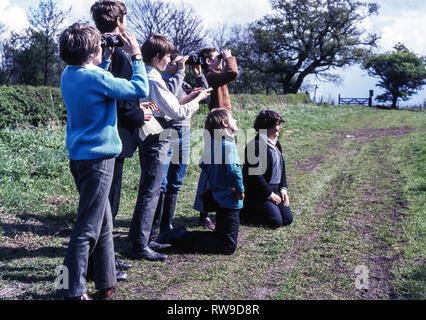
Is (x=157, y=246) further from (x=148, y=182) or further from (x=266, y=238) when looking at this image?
(x=266, y=238)

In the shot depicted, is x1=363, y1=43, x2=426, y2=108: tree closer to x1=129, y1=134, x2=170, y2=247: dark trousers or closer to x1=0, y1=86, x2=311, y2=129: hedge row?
x1=0, y1=86, x2=311, y2=129: hedge row

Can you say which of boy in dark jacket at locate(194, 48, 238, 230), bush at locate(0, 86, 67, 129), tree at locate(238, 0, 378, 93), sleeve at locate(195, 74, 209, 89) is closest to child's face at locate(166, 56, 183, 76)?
sleeve at locate(195, 74, 209, 89)

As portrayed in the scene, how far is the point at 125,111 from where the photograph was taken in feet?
9.98

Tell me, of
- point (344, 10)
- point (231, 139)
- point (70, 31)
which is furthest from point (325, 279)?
point (344, 10)

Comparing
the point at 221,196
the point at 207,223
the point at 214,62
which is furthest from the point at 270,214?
the point at 214,62

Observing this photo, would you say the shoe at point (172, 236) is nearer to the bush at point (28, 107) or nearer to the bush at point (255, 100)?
the bush at point (28, 107)

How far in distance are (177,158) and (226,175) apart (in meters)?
0.55

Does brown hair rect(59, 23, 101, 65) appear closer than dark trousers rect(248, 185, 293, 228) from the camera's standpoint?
Yes

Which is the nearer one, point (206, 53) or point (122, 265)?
point (122, 265)

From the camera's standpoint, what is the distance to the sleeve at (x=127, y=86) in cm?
256

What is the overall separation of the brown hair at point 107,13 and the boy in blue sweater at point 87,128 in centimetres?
57

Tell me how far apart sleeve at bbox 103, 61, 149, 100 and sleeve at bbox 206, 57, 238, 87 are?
190 centimetres

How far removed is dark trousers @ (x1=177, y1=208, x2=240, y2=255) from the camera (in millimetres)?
3924

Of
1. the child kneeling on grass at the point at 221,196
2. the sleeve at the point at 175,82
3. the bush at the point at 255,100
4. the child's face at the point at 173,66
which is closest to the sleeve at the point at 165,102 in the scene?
the sleeve at the point at 175,82
